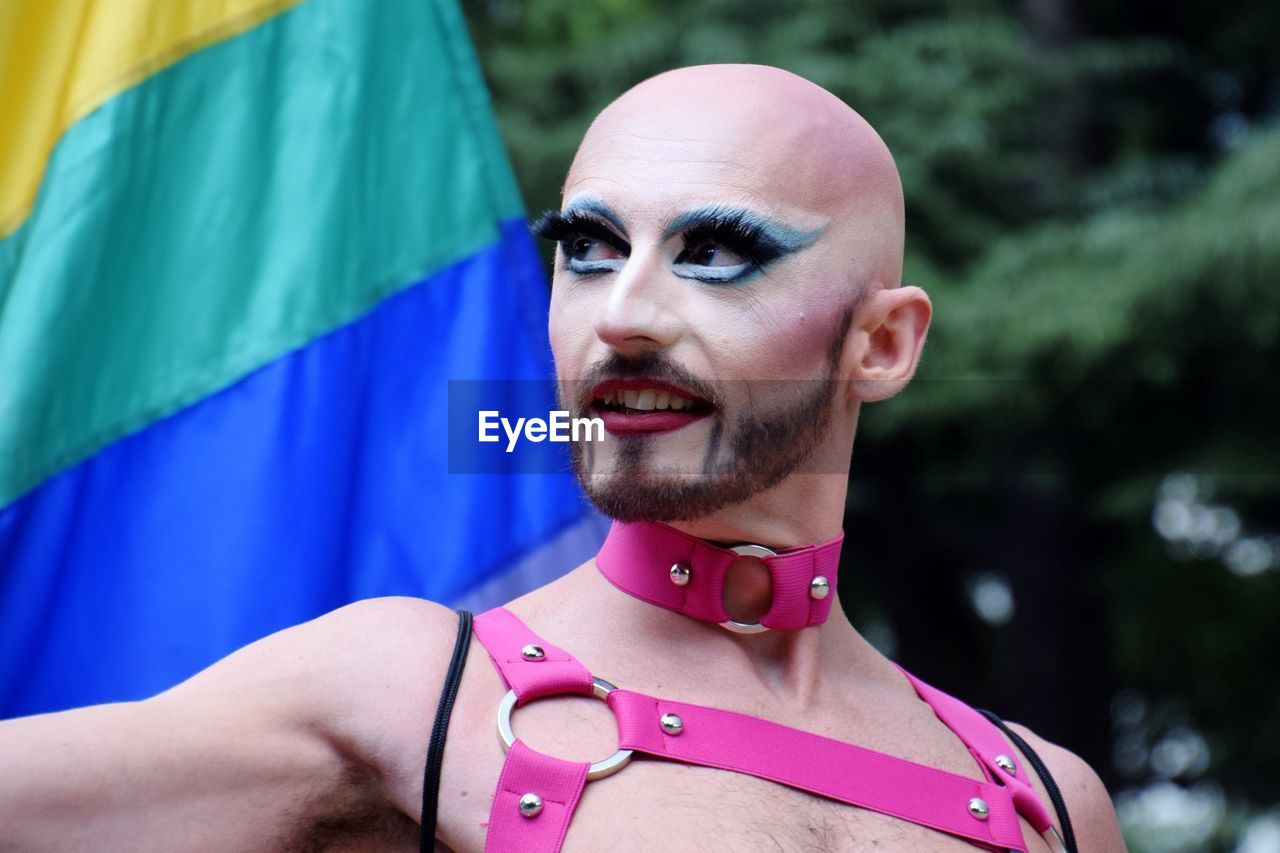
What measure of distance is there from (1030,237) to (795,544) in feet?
13.9

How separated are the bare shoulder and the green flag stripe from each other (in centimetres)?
169

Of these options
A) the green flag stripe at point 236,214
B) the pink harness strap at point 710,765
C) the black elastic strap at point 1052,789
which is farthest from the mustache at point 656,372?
the green flag stripe at point 236,214

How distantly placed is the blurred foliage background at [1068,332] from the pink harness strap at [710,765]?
3.61 metres

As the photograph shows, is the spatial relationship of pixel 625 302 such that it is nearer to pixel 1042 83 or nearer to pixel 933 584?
pixel 1042 83

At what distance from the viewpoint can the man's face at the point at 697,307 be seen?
2.47m

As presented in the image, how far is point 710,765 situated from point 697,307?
708mm

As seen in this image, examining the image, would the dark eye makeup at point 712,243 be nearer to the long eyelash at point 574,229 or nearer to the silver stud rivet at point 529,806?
the long eyelash at point 574,229

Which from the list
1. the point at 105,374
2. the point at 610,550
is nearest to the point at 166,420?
the point at 105,374

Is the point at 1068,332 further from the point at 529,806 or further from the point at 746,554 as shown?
the point at 529,806

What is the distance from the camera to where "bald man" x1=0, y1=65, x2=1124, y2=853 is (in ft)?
7.36

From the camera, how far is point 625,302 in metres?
2.44

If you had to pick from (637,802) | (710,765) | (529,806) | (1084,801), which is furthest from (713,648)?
(1084,801)

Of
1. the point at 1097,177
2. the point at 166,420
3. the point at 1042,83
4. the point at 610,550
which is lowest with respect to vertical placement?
the point at 610,550

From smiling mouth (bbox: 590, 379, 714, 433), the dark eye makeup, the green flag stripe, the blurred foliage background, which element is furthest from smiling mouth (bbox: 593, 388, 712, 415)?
the blurred foliage background
